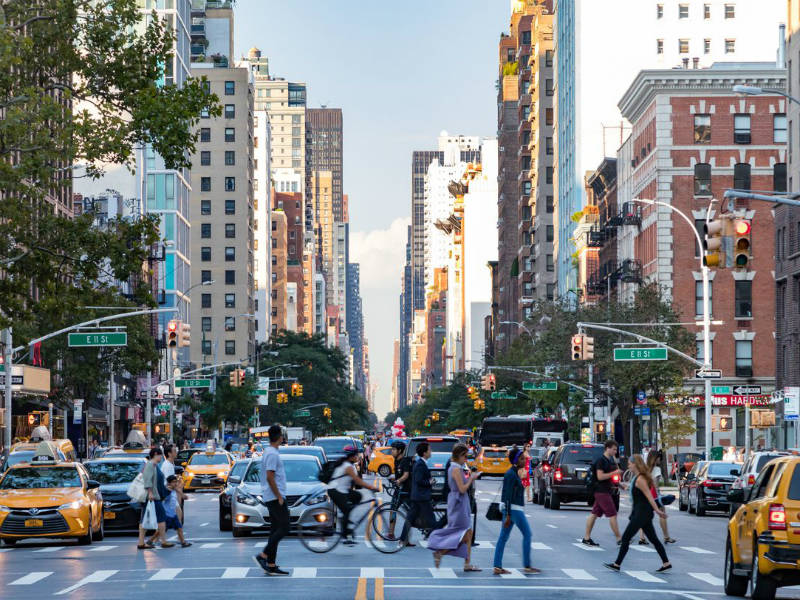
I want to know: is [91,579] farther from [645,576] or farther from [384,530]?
[645,576]

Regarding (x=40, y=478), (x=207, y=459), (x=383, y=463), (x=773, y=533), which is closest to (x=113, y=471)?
(x=40, y=478)

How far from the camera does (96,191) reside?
4387 inches

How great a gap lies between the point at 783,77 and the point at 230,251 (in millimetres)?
→ 88435

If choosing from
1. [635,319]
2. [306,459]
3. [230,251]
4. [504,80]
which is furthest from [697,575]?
[504,80]

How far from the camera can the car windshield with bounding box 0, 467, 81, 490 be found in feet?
94.9

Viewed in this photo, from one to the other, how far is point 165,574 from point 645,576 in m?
6.84

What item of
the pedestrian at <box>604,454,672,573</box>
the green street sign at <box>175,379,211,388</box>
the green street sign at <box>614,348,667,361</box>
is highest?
the green street sign at <box>614,348,667,361</box>

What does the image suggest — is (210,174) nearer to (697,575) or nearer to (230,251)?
(230,251)

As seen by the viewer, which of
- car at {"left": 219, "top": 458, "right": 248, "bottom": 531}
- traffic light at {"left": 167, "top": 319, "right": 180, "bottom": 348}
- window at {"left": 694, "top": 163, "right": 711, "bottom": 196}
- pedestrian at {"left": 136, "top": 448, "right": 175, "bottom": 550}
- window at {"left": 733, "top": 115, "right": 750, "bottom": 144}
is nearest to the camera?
pedestrian at {"left": 136, "top": 448, "right": 175, "bottom": 550}

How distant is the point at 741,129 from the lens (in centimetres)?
8450

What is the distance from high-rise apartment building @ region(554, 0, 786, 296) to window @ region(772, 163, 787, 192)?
762 inches

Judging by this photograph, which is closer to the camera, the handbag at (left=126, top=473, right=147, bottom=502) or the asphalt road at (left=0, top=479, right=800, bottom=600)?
the asphalt road at (left=0, top=479, right=800, bottom=600)

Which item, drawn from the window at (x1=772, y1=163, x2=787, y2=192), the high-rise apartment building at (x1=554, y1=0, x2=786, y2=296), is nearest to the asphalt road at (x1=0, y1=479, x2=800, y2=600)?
the window at (x1=772, y1=163, x2=787, y2=192)

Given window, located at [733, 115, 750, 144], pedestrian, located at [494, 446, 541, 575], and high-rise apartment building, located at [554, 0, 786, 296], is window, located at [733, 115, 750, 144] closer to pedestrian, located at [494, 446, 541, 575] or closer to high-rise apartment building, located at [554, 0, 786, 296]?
high-rise apartment building, located at [554, 0, 786, 296]
